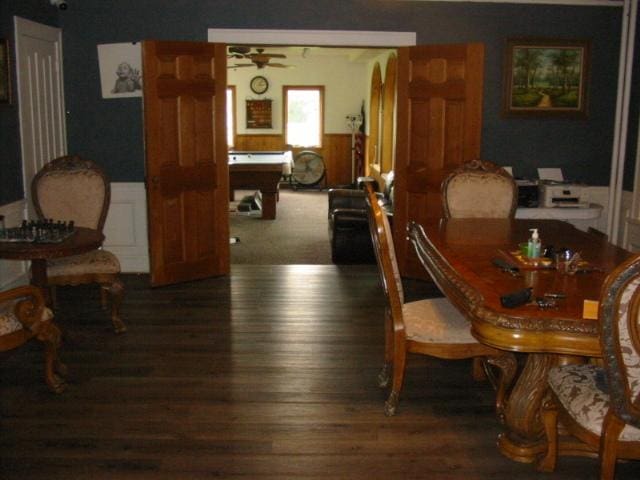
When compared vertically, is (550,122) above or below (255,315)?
above

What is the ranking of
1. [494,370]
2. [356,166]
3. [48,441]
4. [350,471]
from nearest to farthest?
[350,471] → [48,441] → [494,370] → [356,166]

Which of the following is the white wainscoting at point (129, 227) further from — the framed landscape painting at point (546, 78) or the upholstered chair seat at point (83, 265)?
the framed landscape painting at point (546, 78)

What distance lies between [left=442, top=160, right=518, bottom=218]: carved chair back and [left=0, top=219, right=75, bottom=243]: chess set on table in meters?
2.41

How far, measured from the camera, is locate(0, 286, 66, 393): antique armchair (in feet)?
10.5

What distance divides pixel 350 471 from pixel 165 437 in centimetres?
85

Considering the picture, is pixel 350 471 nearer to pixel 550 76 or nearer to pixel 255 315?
pixel 255 315

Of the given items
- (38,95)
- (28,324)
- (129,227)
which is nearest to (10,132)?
(38,95)

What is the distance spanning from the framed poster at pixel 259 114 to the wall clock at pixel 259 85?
0.69ft

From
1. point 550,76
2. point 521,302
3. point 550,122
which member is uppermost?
point 550,76

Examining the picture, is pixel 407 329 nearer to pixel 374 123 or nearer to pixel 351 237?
pixel 351 237

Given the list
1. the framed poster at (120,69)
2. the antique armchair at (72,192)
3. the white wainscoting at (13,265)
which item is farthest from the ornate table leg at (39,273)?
the framed poster at (120,69)

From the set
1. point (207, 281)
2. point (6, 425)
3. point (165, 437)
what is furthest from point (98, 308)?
point (165, 437)

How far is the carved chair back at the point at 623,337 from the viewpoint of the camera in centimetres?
203

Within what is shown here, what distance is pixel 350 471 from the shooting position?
9.12 feet
